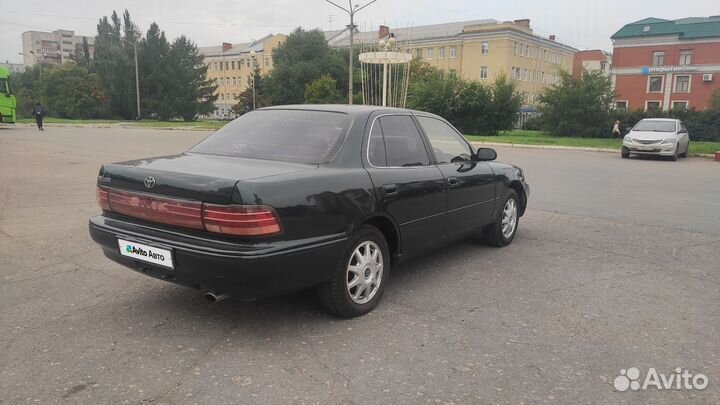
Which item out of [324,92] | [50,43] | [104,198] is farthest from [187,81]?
[50,43]

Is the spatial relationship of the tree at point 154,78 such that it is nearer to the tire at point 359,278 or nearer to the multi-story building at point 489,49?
the multi-story building at point 489,49

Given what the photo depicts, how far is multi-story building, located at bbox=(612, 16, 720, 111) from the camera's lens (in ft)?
191

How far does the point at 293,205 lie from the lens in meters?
3.37

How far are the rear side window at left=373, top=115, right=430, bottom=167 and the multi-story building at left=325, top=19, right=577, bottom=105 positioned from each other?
69.1 m

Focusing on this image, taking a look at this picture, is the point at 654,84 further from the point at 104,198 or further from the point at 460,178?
the point at 104,198

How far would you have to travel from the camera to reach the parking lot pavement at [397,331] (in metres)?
2.95

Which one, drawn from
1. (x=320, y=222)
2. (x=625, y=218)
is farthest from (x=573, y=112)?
(x=320, y=222)

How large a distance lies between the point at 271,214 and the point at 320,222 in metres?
0.38

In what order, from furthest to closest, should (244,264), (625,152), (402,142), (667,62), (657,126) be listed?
(667,62)
(625,152)
(657,126)
(402,142)
(244,264)

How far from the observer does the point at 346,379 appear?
9.98 ft

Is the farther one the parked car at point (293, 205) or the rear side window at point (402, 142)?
the rear side window at point (402, 142)

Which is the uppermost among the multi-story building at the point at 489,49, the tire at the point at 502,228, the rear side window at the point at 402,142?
the multi-story building at the point at 489,49

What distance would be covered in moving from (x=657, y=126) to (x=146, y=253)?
21293mm

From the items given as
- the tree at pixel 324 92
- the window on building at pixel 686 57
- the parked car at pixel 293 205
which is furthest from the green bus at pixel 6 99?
the window on building at pixel 686 57
